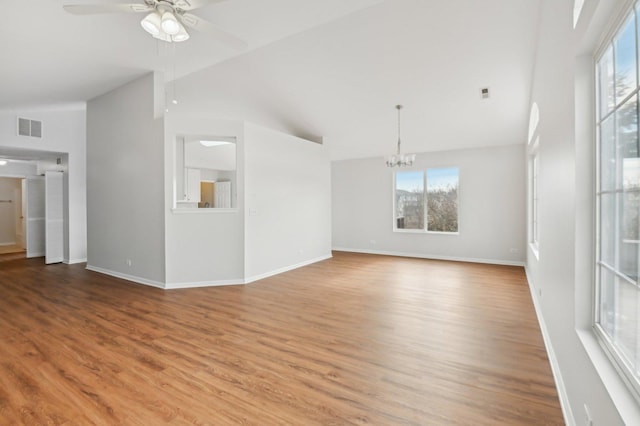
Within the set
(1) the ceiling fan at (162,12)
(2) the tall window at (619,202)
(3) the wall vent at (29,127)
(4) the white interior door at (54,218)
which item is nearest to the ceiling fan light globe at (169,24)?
(1) the ceiling fan at (162,12)

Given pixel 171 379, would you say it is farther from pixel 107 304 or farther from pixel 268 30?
pixel 268 30

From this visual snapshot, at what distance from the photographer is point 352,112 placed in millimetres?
6160

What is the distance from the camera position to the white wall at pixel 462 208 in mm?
6609

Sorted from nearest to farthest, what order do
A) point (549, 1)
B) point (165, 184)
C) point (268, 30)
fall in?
point (549, 1)
point (268, 30)
point (165, 184)

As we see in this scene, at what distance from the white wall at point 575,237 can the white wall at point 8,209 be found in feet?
43.6

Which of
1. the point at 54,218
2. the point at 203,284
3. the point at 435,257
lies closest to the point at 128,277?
the point at 203,284

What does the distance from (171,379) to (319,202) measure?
17.4 ft

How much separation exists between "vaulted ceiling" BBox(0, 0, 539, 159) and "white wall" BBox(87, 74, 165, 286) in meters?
0.37

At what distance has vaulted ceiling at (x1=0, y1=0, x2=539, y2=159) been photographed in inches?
137

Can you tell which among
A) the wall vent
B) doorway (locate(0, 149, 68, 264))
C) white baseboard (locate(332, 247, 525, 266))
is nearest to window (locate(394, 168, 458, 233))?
white baseboard (locate(332, 247, 525, 266))

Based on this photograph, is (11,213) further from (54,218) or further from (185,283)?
(185,283)

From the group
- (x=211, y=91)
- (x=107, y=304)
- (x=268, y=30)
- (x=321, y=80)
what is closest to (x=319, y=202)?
(x=321, y=80)

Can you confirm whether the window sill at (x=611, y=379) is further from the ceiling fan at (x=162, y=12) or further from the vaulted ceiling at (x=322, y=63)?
the vaulted ceiling at (x=322, y=63)

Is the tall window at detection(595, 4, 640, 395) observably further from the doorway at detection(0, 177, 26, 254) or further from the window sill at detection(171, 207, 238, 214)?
the doorway at detection(0, 177, 26, 254)
